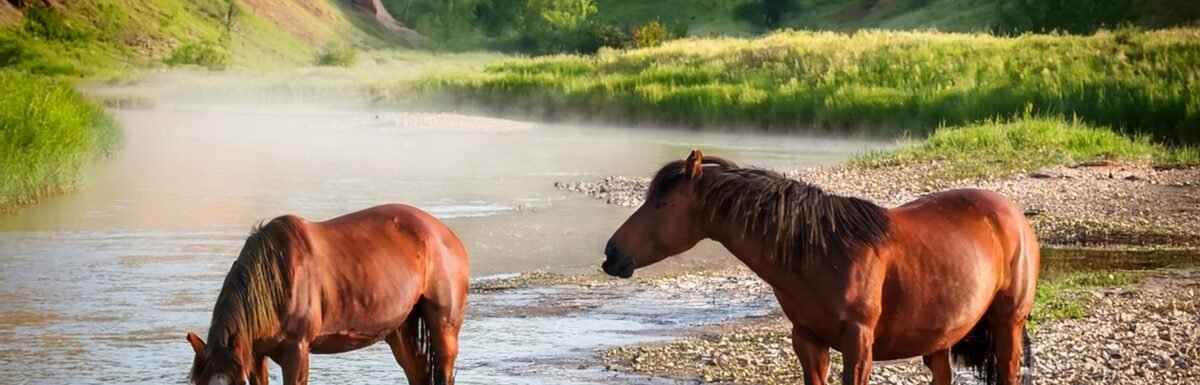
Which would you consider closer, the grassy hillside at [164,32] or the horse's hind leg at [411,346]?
the horse's hind leg at [411,346]

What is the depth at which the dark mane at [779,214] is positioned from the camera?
22.1ft

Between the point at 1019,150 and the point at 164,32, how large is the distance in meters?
73.2

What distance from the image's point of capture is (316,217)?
21.3 m

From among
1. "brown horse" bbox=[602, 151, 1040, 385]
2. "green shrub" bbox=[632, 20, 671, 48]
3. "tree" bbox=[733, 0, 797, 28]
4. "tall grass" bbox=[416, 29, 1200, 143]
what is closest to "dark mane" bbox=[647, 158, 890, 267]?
"brown horse" bbox=[602, 151, 1040, 385]

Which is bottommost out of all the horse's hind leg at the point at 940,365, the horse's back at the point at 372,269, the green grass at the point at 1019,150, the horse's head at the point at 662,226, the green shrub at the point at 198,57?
the green shrub at the point at 198,57

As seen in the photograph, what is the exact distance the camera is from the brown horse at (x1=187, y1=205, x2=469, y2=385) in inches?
262

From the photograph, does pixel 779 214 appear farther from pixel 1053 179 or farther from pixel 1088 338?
pixel 1053 179

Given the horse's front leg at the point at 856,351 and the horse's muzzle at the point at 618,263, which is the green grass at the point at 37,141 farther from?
the horse's front leg at the point at 856,351

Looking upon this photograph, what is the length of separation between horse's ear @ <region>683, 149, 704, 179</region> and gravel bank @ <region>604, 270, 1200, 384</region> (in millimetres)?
2830

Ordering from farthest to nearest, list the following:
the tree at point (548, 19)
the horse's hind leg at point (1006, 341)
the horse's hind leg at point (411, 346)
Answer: the tree at point (548, 19), the horse's hind leg at point (411, 346), the horse's hind leg at point (1006, 341)

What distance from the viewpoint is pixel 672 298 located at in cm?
1373

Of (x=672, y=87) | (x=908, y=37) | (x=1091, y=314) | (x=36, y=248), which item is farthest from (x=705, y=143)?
(x=1091, y=314)

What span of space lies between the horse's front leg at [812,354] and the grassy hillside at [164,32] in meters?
68.6

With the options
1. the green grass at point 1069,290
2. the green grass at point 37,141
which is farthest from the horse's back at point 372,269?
the green grass at point 37,141
